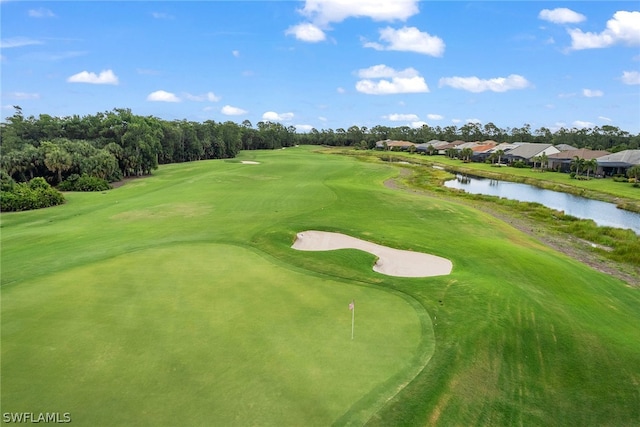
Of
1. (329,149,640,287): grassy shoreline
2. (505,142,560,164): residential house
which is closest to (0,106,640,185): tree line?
(505,142,560,164): residential house

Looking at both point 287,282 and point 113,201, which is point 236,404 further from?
point 113,201

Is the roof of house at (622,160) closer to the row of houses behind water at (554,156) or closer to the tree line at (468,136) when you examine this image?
the row of houses behind water at (554,156)

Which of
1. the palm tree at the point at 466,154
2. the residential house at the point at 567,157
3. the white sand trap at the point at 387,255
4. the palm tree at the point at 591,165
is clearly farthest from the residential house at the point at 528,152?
the white sand trap at the point at 387,255

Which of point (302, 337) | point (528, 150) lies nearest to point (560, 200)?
point (302, 337)

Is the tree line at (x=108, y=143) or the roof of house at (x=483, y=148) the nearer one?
the tree line at (x=108, y=143)

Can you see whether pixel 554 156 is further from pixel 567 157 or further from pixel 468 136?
pixel 468 136
